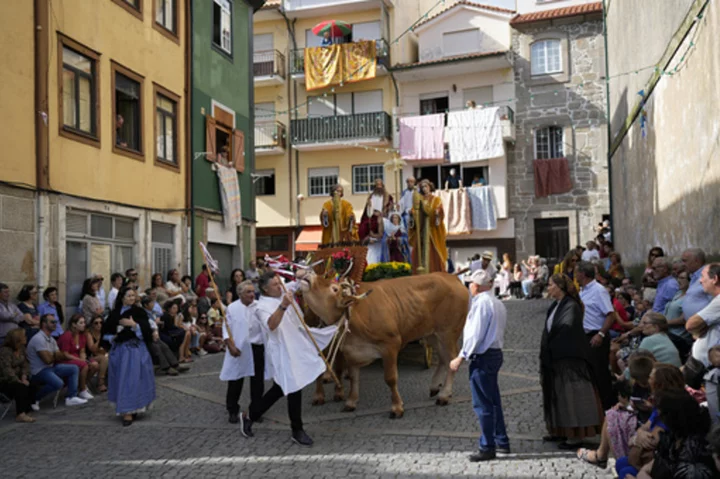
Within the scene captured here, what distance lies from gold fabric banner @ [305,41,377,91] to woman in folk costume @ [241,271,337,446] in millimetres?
23516

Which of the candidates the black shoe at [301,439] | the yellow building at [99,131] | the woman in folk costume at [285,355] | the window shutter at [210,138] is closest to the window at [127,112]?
the yellow building at [99,131]

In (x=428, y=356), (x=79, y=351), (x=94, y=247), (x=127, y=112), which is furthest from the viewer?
(x=127, y=112)

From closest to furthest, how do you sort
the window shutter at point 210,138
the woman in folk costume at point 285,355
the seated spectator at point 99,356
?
the woman in folk costume at point 285,355
the seated spectator at point 99,356
the window shutter at point 210,138

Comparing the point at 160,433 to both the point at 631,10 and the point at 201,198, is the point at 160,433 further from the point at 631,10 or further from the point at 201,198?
the point at 631,10

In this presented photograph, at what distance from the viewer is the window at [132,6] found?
1542 centimetres

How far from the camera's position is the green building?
1850cm

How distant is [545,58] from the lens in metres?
28.7

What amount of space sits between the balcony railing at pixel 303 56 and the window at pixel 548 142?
24.1ft

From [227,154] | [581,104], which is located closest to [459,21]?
[581,104]

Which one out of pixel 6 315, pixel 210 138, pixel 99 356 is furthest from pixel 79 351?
pixel 210 138

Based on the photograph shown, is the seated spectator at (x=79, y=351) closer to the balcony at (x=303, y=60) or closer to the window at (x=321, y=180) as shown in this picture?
the window at (x=321, y=180)

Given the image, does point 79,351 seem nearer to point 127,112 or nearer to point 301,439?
point 301,439

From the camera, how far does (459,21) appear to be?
29844mm

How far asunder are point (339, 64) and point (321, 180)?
17.2 feet
